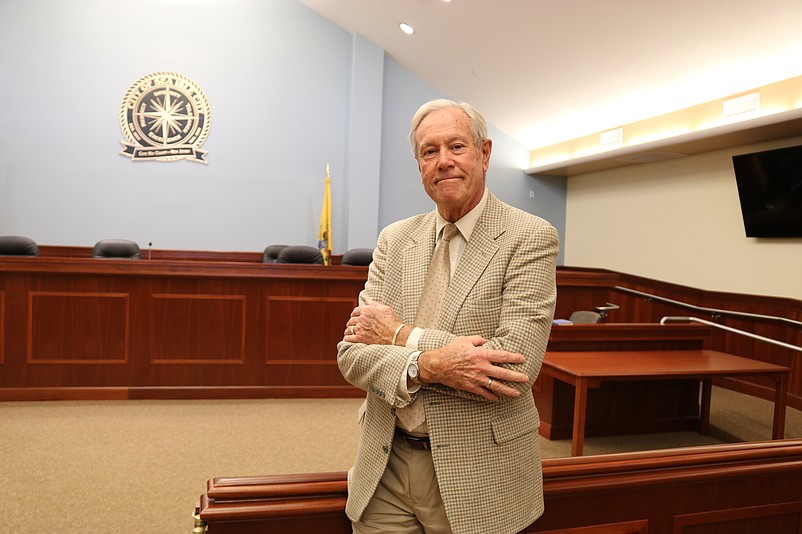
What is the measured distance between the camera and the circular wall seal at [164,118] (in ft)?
23.7

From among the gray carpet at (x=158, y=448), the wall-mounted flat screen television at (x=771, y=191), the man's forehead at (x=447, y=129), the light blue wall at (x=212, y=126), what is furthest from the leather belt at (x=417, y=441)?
the light blue wall at (x=212, y=126)

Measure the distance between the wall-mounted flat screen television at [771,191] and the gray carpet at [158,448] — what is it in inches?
63.2

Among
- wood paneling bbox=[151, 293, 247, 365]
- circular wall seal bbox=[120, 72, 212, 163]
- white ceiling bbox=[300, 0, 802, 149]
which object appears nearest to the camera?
wood paneling bbox=[151, 293, 247, 365]

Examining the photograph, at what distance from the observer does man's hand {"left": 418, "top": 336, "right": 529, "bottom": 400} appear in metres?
1.00

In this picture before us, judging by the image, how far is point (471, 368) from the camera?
994mm

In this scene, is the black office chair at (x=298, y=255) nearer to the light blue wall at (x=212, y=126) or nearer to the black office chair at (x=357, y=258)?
the black office chair at (x=357, y=258)

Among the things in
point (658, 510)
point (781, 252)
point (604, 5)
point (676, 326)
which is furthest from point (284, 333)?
point (781, 252)

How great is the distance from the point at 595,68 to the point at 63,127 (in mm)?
6130

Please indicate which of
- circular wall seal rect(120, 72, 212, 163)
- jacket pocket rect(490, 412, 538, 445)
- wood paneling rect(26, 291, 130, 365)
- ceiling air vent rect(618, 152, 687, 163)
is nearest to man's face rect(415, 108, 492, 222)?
jacket pocket rect(490, 412, 538, 445)

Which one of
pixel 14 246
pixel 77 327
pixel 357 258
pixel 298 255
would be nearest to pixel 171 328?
pixel 77 327

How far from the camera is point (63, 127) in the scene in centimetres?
708

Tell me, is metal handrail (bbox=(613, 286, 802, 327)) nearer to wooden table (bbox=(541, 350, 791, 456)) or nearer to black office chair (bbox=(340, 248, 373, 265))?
wooden table (bbox=(541, 350, 791, 456))

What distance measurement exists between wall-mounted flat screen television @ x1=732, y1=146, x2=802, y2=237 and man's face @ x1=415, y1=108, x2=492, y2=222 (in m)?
4.97

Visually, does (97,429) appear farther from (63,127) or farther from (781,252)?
(781,252)
